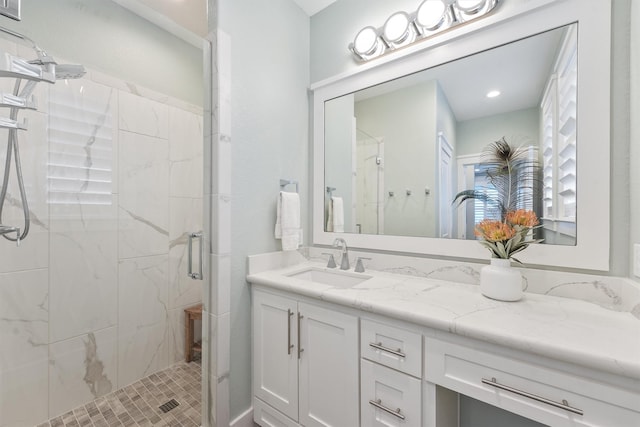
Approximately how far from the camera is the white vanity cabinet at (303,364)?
3.78 feet

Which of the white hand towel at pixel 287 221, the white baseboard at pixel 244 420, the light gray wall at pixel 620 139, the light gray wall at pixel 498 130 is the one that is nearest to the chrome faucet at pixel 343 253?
the white hand towel at pixel 287 221

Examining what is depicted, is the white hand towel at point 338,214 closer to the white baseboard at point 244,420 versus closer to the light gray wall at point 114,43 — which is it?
the white baseboard at point 244,420

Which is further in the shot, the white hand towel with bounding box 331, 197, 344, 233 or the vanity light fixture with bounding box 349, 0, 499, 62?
the white hand towel with bounding box 331, 197, 344, 233

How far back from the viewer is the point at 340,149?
1898 millimetres

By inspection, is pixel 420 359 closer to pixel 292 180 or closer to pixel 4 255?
pixel 292 180

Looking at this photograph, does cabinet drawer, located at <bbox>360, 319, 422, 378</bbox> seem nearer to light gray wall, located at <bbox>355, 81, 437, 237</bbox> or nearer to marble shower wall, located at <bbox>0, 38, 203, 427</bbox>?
light gray wall, located at <bbox>355, 81, 437, 237</bbox>

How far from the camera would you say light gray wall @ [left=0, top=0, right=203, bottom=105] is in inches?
61.7

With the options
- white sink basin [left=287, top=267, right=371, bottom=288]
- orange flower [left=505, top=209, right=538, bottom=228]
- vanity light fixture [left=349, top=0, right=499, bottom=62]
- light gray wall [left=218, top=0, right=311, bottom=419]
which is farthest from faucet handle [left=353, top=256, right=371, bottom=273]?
vanity light fixture [left=349, top=0, right=499, bottom=62]

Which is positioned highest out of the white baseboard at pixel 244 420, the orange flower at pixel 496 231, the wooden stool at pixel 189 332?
the orange flower at pixel 496 231

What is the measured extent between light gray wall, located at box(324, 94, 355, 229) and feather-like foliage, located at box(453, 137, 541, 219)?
793mm

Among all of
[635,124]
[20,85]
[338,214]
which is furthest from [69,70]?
[635,124]

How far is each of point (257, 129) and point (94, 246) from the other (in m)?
1.33

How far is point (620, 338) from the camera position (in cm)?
76

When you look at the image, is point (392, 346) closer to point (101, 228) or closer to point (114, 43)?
point (101, 228)
